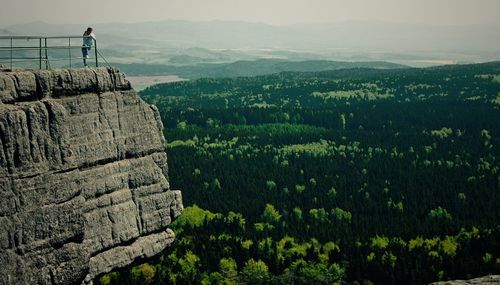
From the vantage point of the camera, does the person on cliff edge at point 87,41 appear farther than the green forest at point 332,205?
No

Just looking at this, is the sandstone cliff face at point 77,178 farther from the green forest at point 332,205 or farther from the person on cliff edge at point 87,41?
the green forest at point 332,205

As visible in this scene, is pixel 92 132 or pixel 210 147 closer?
pixel 92 132

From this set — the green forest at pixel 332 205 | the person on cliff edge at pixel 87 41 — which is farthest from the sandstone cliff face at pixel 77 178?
the green forest at pixel 332 205

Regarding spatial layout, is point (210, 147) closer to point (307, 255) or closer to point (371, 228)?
point (371, 228)

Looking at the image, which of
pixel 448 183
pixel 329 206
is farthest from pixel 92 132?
pixel 448 183

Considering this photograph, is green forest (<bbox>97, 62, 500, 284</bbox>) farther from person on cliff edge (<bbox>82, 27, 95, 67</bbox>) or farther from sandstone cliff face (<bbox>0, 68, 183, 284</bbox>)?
person on cliff edge (<bbox>82, 27, 95, 67</bbox>)

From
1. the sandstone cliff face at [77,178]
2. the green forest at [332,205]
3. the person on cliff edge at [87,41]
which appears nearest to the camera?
the sandstone cliff face at [77,178]

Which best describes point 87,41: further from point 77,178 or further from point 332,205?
point 332,205

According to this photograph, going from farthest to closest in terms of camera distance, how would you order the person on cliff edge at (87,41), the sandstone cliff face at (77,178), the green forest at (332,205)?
1. the green forest at (332,205)
2. the person on cliff edge at (87,41)
3. the sandstone cliff face at (77,178)
